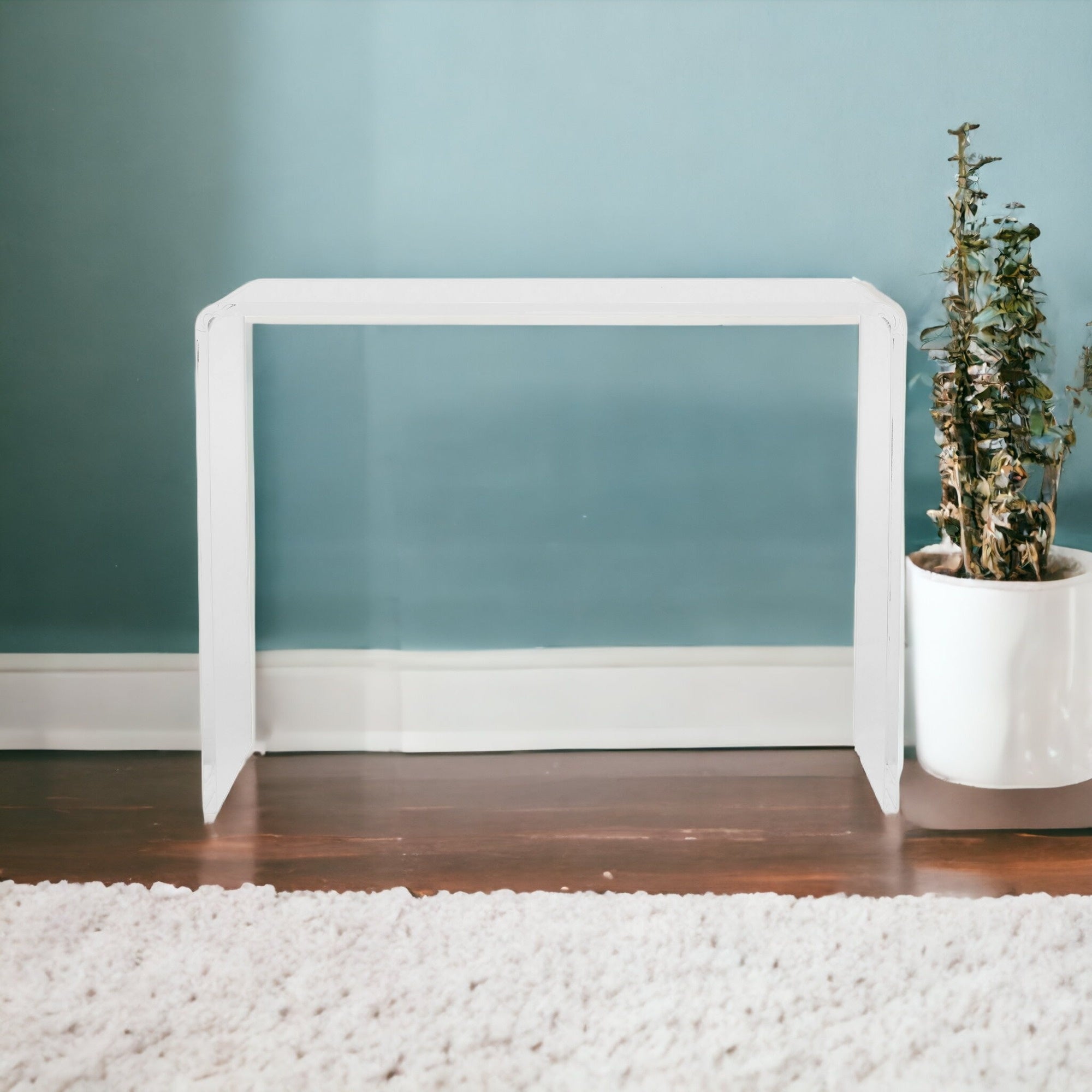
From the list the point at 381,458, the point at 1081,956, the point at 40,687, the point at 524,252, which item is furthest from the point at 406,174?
the point at 1081,956

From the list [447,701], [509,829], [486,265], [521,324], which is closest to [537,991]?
[509,829]

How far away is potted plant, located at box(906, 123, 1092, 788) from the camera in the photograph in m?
1.22

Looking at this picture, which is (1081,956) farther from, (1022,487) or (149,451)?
(149,451)

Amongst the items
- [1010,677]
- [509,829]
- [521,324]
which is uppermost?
[521,324]

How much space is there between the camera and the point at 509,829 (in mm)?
1219

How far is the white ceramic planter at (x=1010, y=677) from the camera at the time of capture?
122cm

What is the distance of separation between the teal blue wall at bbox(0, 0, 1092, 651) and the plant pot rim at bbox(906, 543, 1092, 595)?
0.52ft

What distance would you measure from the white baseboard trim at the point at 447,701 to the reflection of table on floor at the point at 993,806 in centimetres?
18

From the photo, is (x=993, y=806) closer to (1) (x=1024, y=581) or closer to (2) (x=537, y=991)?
(1) (x=1024, y=581)

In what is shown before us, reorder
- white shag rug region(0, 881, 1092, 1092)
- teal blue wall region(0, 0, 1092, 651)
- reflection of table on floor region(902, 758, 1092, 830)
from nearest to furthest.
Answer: white shag rug region(0, 881, 1092, 1092) → reflection of table on floor region(902, 758, 1092, 830) → teal blue wall region(0, 0, 1092, 651)

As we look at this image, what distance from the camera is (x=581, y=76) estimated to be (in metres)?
1.39

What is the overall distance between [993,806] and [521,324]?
2.71 ft

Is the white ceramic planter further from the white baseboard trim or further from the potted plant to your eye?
the white baseboard trim

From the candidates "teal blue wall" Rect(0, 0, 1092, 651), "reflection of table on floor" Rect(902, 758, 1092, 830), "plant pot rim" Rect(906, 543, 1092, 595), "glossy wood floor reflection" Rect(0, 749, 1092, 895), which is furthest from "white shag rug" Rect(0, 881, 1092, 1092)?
"teal blue wall" Rect(0, 0, 1092, 651)
